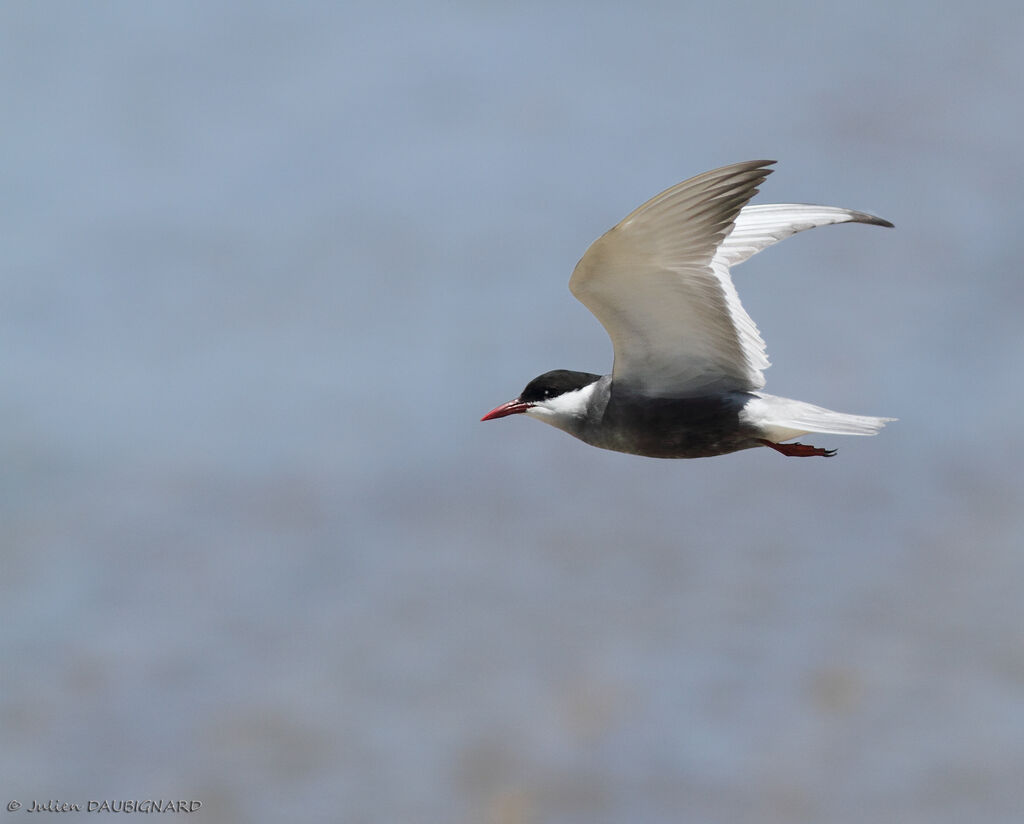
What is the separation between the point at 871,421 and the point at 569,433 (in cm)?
185

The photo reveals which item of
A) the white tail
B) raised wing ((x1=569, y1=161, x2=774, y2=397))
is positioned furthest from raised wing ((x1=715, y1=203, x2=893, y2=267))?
the white tail

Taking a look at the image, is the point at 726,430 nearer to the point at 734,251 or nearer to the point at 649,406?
the point at 649,406

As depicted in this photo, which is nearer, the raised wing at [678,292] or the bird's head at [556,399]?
the raised wing at [678,292]

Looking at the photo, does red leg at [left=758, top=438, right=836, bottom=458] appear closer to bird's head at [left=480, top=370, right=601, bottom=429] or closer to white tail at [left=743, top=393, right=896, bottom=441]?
white tail at [left=743, top=393, right=896, bottom=441]

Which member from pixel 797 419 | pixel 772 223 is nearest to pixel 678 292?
pixel 797 419

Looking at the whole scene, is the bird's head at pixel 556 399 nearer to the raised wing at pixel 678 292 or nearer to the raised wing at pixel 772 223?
the raised wing at pixel 678 292

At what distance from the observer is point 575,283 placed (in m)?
8.00

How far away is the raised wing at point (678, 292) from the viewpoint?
7.58m

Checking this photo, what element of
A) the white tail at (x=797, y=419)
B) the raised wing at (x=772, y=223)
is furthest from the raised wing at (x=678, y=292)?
the raised wing at (x=772, y=223)

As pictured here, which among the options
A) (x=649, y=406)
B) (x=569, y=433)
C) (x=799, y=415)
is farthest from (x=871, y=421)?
(x=569, y=433)

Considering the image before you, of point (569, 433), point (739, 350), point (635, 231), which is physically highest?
point (635, 231)

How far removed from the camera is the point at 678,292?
7.95m

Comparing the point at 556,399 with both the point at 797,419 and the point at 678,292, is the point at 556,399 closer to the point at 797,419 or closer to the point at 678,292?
the point at 678,292

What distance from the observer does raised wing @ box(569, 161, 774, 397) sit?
7.58 metres
